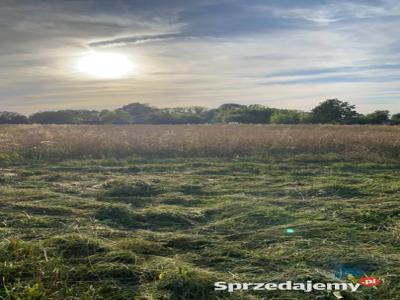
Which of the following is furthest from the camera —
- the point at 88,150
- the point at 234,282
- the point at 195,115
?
the point at 195,115

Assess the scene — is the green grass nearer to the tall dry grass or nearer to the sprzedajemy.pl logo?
the sprzedajemy.pl logo

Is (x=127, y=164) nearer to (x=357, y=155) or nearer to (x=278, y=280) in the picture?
(x=357, y=155)

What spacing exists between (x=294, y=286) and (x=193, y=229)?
1932 millimetres

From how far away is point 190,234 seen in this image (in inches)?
198

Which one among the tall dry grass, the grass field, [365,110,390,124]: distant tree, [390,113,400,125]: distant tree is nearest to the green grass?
the grass field

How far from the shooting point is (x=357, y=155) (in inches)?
493

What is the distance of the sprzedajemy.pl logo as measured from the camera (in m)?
3.52

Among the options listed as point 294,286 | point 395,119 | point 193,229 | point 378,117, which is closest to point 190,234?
point 193,229

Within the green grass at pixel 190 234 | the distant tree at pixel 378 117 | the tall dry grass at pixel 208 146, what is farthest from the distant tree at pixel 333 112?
the green grass at pixel 190 234

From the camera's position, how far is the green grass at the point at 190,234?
3.64m

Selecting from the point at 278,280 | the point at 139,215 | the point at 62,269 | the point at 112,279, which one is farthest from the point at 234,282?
the point at 139,215

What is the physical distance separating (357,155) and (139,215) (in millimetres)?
8898

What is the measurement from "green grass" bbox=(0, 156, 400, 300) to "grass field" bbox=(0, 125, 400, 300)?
1 centimetres

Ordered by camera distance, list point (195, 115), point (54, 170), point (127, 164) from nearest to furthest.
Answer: point (54, 170), point (127, 164), point (195, 115)
